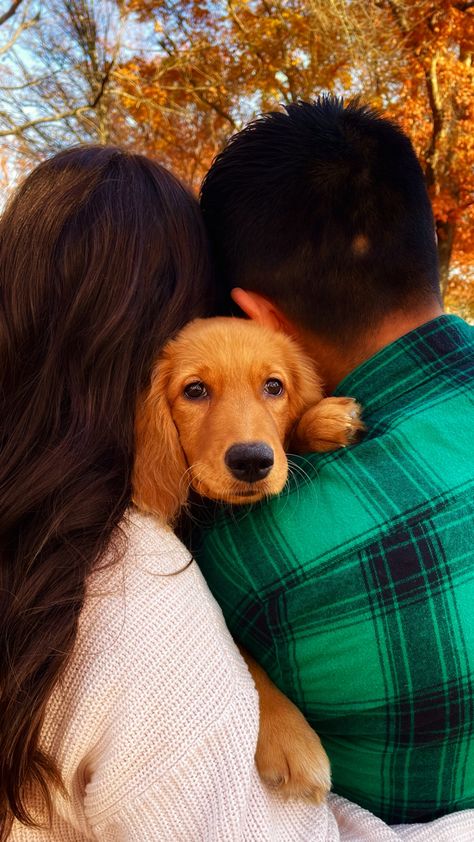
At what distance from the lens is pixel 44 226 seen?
74.2 inches

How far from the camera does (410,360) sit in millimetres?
1849

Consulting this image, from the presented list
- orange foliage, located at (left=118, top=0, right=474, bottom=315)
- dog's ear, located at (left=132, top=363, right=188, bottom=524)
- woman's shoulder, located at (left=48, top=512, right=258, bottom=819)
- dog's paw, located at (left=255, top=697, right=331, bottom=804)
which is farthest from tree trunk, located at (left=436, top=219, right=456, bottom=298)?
woman's shoulder, located at (left=48, top=512, right=258, bottom=819)

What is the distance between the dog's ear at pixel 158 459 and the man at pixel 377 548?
0.14m

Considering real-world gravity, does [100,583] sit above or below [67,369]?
below

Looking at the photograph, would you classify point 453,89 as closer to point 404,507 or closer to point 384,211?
point 384,211

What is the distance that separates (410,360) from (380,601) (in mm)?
684

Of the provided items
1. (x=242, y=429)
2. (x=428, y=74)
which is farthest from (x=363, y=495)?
(x=428, y=74)

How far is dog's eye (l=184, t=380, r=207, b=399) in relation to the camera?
6.81 feet

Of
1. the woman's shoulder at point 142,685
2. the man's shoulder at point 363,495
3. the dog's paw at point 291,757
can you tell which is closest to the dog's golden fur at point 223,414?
the man's shoulder at point 363,495

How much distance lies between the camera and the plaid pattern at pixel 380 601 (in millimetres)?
1484

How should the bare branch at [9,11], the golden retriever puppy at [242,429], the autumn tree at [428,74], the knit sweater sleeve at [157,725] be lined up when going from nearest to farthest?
Result: 1. the knit sweater sleeve at [157,725]
2. the golden retriever puppy at [242,429]
3. the bare branch at [9,11]
4. the autumn tree at [428,74]

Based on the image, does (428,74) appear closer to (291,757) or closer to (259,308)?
(259,308)

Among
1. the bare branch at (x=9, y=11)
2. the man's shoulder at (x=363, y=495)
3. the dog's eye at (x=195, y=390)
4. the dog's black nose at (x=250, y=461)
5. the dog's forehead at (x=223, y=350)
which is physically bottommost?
the man's shoulder at (x=363, y=495)

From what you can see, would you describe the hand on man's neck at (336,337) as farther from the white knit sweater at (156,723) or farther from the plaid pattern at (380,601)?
the white knit sweater at (156,723)
